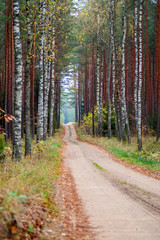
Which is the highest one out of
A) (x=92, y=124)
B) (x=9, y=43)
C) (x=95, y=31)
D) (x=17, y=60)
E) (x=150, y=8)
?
(x=150, y=8)

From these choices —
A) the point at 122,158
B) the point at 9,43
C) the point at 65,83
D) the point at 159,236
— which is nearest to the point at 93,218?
the point at 159,236

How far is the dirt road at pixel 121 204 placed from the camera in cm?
444

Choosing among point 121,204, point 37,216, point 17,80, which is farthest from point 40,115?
point 37,216

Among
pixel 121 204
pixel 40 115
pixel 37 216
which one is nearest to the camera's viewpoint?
pixel 37 216

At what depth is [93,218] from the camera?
5172 mm

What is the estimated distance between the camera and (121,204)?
618cm

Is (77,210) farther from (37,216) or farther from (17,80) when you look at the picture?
(17,80)

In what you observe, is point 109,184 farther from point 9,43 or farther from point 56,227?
point 9,43

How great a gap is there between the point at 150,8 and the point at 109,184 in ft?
77.7

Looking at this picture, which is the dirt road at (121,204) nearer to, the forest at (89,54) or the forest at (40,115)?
the forest at (40,115)

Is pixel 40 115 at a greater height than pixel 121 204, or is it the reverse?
pixel 40 115

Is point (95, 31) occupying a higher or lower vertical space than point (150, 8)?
lower

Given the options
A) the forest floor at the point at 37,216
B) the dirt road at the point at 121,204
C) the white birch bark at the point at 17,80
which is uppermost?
the white birch bark at the point at 17,80

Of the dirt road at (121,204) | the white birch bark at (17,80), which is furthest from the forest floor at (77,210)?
the white birch bark at (17,80)
